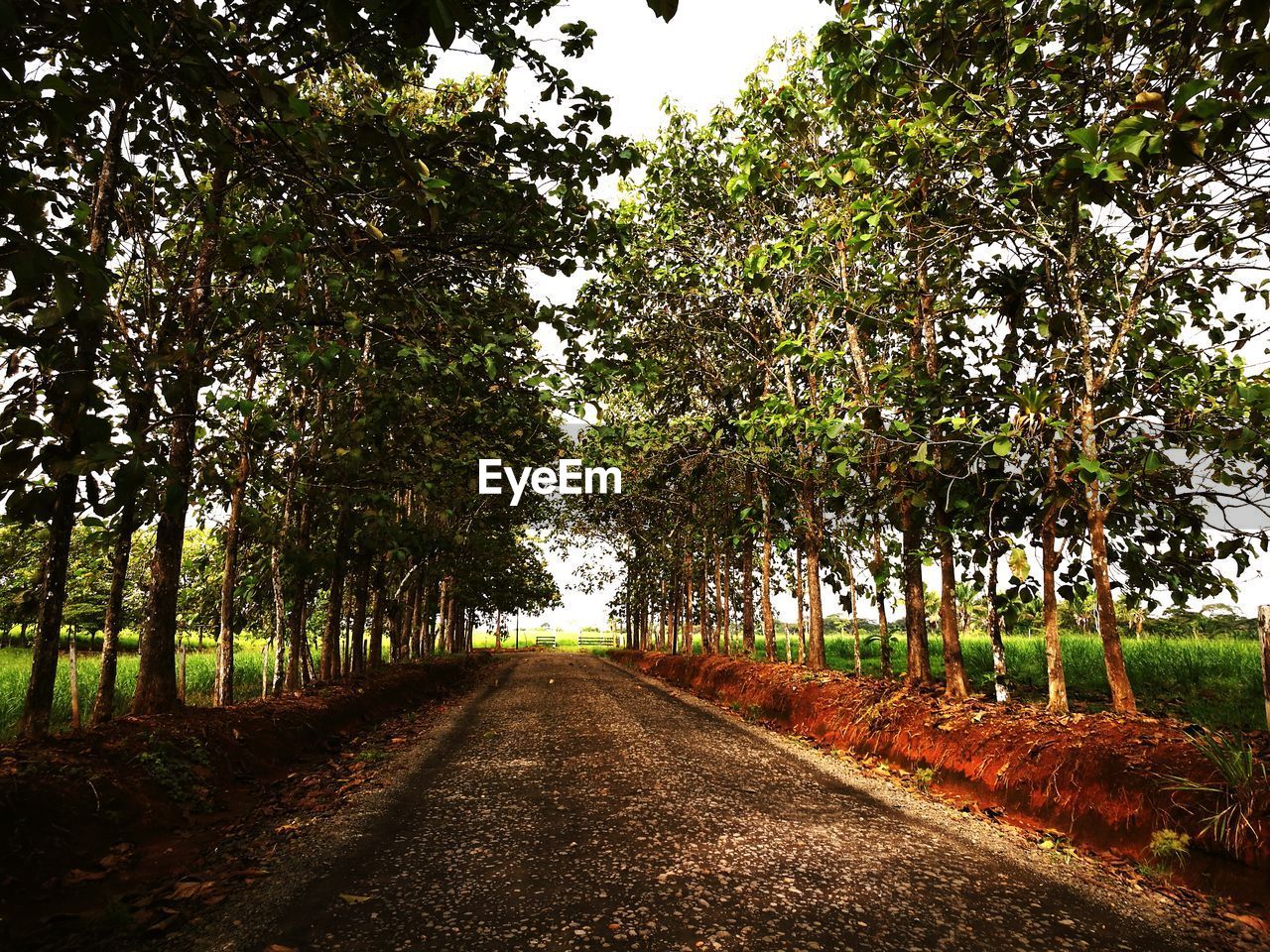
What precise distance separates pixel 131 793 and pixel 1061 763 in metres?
7.75

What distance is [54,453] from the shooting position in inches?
82.7

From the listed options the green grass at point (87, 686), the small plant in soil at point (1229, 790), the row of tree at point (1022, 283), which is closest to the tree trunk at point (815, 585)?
the row of tree at point (1022, 283)

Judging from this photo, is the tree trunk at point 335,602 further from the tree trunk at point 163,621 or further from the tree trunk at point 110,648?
the tree trunk at point 163,621

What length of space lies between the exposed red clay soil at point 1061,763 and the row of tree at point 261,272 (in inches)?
227

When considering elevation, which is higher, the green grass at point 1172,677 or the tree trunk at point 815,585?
the tree trunk at point 815,585

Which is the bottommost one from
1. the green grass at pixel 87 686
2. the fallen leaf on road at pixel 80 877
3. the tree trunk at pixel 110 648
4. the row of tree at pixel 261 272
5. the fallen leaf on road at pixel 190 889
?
the green grass at pixel 87 686

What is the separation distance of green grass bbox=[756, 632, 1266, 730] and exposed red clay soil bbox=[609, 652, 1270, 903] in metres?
4.76

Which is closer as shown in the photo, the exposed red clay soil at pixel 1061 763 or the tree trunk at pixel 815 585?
the exposed red clay soil at pixel 1061 763

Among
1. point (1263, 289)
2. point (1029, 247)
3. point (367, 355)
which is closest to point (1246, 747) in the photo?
point (1263, 289)

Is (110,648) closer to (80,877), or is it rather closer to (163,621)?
(163,621)

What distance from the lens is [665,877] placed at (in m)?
4.21

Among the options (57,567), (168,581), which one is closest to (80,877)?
(57,567)

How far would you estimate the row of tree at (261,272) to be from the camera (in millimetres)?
2213

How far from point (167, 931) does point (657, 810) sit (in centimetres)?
360
